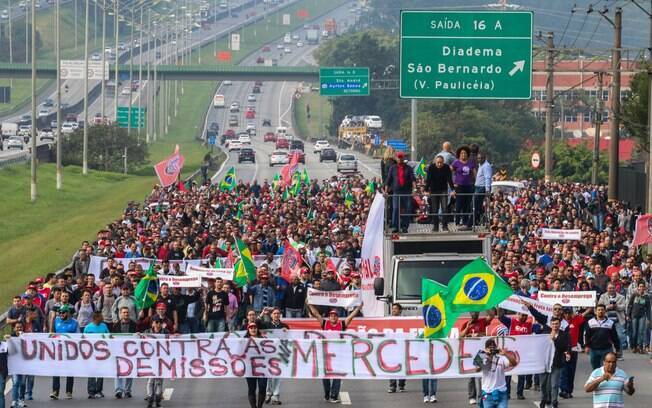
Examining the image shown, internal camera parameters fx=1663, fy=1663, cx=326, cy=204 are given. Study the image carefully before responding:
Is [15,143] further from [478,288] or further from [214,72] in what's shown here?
[478,288]

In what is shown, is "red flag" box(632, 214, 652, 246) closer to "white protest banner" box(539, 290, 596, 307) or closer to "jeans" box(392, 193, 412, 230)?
"white protest banner" box(539, 290, 596, 307)

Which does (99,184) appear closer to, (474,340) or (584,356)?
(584,356)

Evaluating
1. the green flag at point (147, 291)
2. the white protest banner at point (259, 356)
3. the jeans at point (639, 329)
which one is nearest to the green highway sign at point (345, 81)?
the jeans at point (639, 329)

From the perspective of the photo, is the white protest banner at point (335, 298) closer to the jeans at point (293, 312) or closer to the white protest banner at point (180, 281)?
the jeans at point (293, 312)

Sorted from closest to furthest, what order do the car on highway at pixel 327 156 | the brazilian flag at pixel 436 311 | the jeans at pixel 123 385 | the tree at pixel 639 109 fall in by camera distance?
the brazilian flag at pixel 436 311 < the jeans at pixel 123 385 < the tree at pixel 639 109 < the car on highway at pixel 327 156

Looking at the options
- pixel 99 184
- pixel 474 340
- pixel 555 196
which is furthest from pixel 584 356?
pixel 99 184

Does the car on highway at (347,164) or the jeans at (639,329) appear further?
the car on highway at (347,164)

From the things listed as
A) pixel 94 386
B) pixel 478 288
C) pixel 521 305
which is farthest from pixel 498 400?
pixel 94 386

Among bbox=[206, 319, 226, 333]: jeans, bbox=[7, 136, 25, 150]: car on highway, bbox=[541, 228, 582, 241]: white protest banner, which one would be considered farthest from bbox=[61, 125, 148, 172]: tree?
bbox=[206, 319, 226, 333]: jeans
